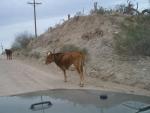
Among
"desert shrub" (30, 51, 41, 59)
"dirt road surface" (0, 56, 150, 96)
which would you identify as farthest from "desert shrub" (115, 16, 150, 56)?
"desert shrub" (30, 51, 41, 59)

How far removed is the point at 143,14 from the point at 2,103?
25.7 m

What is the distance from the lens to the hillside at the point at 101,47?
1834cm

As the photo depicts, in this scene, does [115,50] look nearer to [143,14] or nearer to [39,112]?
[143,14]

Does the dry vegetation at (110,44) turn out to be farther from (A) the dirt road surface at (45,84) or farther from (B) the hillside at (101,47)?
(A) the dirt road surface at (45,84)

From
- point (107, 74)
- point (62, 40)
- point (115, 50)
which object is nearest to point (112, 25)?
point (62, 40)

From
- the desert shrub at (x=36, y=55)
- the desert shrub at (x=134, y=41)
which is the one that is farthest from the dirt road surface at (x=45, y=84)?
the desert shrub at (x=36, y=55)

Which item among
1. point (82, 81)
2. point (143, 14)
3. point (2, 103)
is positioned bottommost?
point (82, 81)

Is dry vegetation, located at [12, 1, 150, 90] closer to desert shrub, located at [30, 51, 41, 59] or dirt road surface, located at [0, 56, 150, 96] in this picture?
desert shrub, located at [30, 51, 41, 59]

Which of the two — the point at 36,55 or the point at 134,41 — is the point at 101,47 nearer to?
the point at 134,41

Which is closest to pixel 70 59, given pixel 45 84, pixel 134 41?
pixel 45 84

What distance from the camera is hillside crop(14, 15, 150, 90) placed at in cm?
1834

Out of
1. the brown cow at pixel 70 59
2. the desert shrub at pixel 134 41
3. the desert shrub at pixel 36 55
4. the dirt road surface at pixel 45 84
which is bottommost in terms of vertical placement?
the dirt road surface at pixel 45 84

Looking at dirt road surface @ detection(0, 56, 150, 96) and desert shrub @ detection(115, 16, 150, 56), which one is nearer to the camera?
dirt road surface @ detection(0, 56, 150, 96)

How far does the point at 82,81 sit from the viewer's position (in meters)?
18.2
